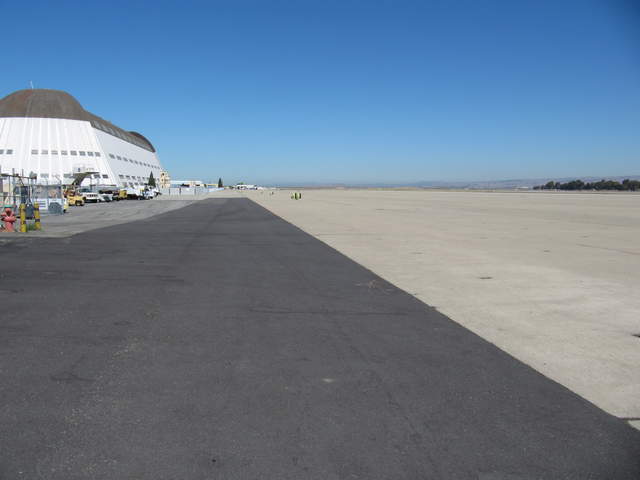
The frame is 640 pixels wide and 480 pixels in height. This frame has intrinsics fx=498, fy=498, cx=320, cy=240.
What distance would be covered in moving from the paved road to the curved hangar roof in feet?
388

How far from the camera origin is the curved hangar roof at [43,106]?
108125mm

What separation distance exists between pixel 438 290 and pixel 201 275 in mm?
4580

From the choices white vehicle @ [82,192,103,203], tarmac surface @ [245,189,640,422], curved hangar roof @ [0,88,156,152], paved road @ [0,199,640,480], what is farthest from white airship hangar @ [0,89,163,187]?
paved road @ [0,199,640,480]

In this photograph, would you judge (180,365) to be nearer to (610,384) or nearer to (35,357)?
(35,357)

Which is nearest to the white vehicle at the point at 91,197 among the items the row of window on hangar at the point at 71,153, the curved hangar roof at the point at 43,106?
the row of window on hangar at the point at 71,153

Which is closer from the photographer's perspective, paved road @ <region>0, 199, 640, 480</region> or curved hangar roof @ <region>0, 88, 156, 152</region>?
paved road @ <region>0, 199, 640, 480</region>

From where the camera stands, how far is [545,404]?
13.5 ft

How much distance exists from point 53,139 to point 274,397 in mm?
116789

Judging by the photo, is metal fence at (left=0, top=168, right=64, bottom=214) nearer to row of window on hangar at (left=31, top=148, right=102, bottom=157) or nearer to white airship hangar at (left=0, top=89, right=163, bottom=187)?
white airship hangar at (left=0, top=89, right=163, bottom=187)

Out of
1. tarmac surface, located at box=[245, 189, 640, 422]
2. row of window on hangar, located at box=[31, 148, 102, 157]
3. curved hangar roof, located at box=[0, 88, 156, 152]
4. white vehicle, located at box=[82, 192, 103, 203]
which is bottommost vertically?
tarmac surface, located at box=[245, 189, 640, 422]

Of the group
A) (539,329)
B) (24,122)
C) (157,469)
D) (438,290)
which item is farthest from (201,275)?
(24,122)

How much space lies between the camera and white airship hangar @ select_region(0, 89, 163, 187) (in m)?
102

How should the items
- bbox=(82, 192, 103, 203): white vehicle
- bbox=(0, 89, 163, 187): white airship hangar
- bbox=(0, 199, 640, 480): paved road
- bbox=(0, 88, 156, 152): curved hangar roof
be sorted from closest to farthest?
1. bbox=(0, 199, 640, 480): paved road
2. bbox=(82, 192, 103, 203): white vehicle
3. bbox=(0, 89, 163, 187): white airship hangar
4. bbox=(0, 88, 156, 152): curved hangar roof

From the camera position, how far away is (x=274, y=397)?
418 cm
